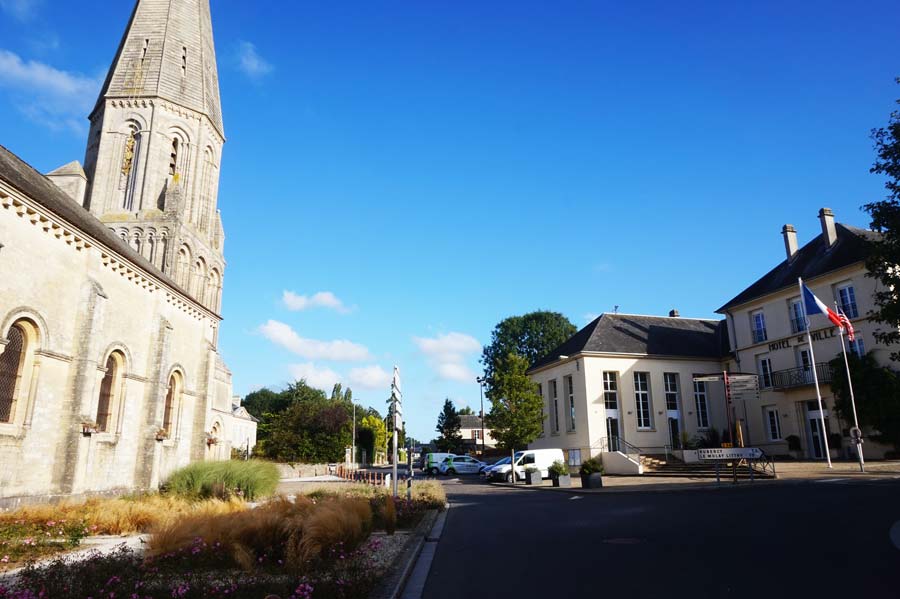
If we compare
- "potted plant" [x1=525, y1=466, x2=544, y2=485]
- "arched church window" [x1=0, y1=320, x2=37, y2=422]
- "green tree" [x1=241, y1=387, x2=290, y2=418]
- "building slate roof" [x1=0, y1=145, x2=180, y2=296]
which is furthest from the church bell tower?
"green tree" [x1=241, y1=387, x2=290, y2=418]

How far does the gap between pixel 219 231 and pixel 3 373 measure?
2156 centimetres

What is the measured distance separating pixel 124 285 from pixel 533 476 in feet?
63.6

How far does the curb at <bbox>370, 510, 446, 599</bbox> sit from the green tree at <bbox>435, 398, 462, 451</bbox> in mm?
55609

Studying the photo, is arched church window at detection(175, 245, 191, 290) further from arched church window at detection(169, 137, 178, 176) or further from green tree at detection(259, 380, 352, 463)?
green tree at detection(259, 380, 352, 463)

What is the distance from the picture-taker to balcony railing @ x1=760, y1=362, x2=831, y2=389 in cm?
2800

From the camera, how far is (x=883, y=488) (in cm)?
1505

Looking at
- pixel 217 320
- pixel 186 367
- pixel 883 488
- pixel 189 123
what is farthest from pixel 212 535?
pixel 189 123

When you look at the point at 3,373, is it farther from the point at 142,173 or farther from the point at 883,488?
the point at 883,488

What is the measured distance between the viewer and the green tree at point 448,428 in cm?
6619

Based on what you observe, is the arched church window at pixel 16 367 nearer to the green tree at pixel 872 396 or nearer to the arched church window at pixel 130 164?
the arched church window at pixel 130 164

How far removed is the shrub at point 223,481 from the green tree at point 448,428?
50.3 m

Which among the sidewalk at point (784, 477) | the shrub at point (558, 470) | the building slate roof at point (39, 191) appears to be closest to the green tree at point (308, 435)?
the sidewalk at point (784, 477)

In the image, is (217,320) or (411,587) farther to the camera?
→ (217,320)

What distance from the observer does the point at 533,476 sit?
26906 mm
